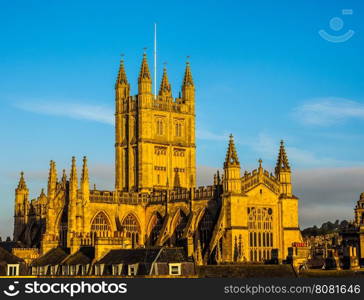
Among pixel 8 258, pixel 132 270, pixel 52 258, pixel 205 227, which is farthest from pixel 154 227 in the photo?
pixel 132 270

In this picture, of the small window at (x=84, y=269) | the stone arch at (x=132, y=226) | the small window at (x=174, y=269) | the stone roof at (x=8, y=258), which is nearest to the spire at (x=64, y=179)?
the stone arch at (x=132, y=226)

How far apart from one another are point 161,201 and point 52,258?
3829cm

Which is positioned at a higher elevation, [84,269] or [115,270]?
[84,269]

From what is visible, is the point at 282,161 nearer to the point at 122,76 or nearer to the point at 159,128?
the point at 159,128

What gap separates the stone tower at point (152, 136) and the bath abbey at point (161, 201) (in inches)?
5.3

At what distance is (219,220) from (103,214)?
17.7 metres

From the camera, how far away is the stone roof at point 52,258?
91750 millimetres

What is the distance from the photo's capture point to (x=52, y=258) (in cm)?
9306

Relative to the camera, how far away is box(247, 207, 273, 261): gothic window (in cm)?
11869

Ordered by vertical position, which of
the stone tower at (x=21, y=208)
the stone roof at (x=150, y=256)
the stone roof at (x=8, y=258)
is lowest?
the stone roof at (x=150, y=256)

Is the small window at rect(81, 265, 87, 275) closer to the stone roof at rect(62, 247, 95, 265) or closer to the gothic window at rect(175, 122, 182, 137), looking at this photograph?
the stone roof at rect(62, 247, 95, 265)

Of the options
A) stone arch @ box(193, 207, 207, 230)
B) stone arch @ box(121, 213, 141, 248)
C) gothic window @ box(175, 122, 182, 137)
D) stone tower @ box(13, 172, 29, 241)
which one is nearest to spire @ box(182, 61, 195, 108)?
gothic window @ box(175, 122, 182, 137)

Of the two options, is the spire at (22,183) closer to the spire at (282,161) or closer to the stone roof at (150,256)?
the spire at (282,161)

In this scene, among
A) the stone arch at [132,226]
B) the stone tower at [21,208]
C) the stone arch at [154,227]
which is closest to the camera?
the stone arch at [154,227]
